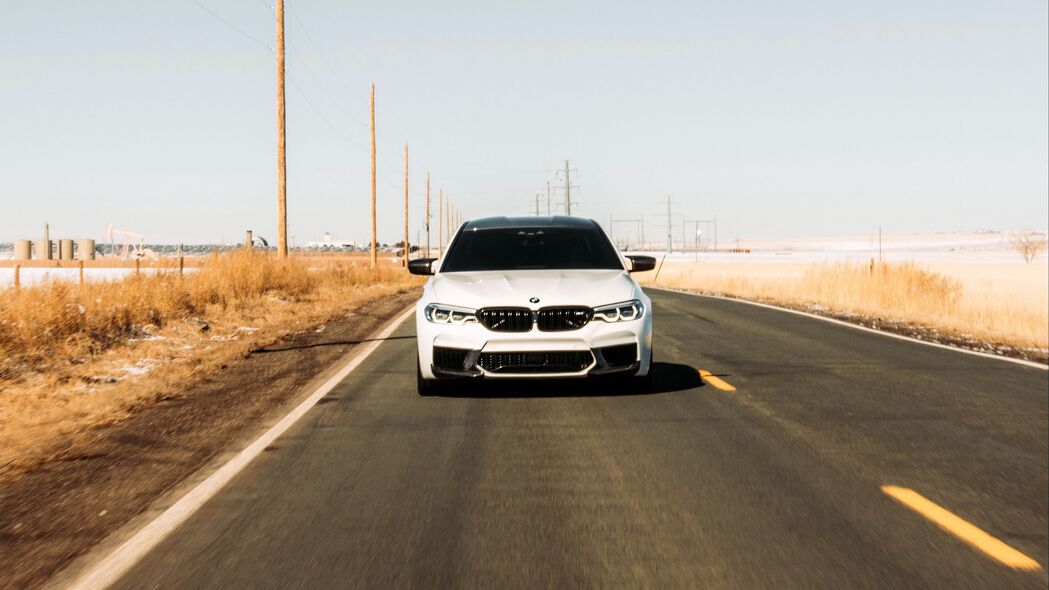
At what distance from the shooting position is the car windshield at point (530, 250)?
10016mm

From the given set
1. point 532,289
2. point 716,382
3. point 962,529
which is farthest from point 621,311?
point 962,529

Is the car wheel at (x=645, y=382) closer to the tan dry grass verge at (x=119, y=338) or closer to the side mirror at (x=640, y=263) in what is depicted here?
the side mirror at (x=640, y=263)

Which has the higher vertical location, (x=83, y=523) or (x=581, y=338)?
(x=581, y=338)

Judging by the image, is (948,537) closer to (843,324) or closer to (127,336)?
(127,336)

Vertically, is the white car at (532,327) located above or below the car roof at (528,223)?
below

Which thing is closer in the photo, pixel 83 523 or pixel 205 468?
pixel 83 523

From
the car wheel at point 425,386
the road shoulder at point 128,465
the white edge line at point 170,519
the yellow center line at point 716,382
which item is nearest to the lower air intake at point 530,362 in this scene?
the car wheel at point 425,386

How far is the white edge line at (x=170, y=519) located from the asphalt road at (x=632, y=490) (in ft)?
0.32

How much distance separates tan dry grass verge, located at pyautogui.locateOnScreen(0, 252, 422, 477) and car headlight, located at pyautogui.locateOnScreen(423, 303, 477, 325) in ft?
9.07

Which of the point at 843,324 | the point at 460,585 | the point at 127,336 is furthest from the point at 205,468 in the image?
the point at 843,324

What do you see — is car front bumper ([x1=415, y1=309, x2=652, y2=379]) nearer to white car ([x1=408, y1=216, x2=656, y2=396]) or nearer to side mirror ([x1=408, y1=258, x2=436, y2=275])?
white car ([x1=408, y1=216, x2=656, y2=396])

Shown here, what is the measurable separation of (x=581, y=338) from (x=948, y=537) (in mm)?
3991

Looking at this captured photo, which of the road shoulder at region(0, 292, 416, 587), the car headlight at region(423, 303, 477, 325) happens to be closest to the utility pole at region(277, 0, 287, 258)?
the road shoulder at region(0, 292, 416, 587)

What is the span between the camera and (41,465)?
6625 millimetres
